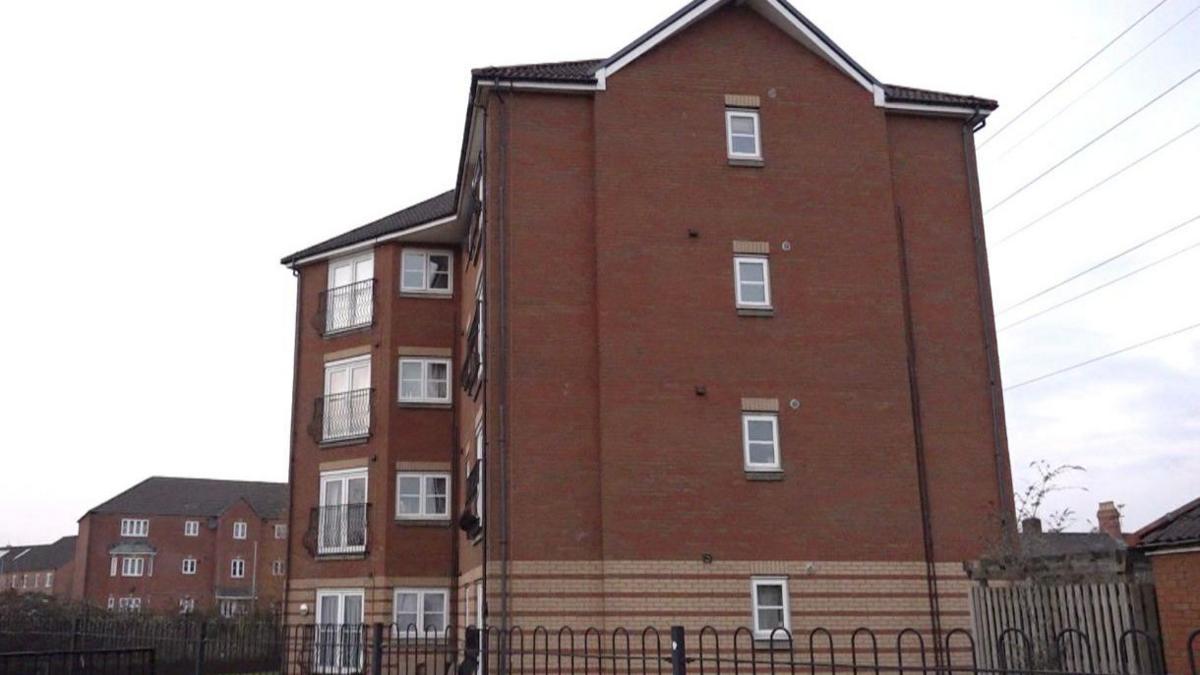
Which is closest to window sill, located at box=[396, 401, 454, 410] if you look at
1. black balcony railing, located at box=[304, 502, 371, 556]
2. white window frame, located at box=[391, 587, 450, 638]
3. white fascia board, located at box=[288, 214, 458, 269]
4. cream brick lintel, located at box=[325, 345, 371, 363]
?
cream brick lintel, located at box=[325, 345, 371, 363]

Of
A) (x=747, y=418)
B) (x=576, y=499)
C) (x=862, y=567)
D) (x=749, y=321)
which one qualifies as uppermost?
(x=749, y=321)

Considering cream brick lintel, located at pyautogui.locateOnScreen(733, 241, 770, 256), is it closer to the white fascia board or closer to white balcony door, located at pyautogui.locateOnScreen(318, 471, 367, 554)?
the white fascia board

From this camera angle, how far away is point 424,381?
83.5 ft

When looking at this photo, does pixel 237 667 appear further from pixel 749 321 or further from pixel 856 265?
pixel 856 265

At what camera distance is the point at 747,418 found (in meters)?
18.5

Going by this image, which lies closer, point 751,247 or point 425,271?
point 751,247

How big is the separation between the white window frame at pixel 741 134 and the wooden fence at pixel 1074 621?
8.40 m

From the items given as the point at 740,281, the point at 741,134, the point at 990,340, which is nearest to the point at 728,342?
the point at 740,281

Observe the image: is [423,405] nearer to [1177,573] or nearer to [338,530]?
[338,530]

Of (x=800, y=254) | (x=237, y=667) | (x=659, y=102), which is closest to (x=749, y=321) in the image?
(x=800, y=254)

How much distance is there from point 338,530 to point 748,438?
10815 mm

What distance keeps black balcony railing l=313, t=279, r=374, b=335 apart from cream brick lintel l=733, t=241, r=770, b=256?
10.0 m

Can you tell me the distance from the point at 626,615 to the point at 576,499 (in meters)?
1.96

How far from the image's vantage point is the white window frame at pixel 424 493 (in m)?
24.6
